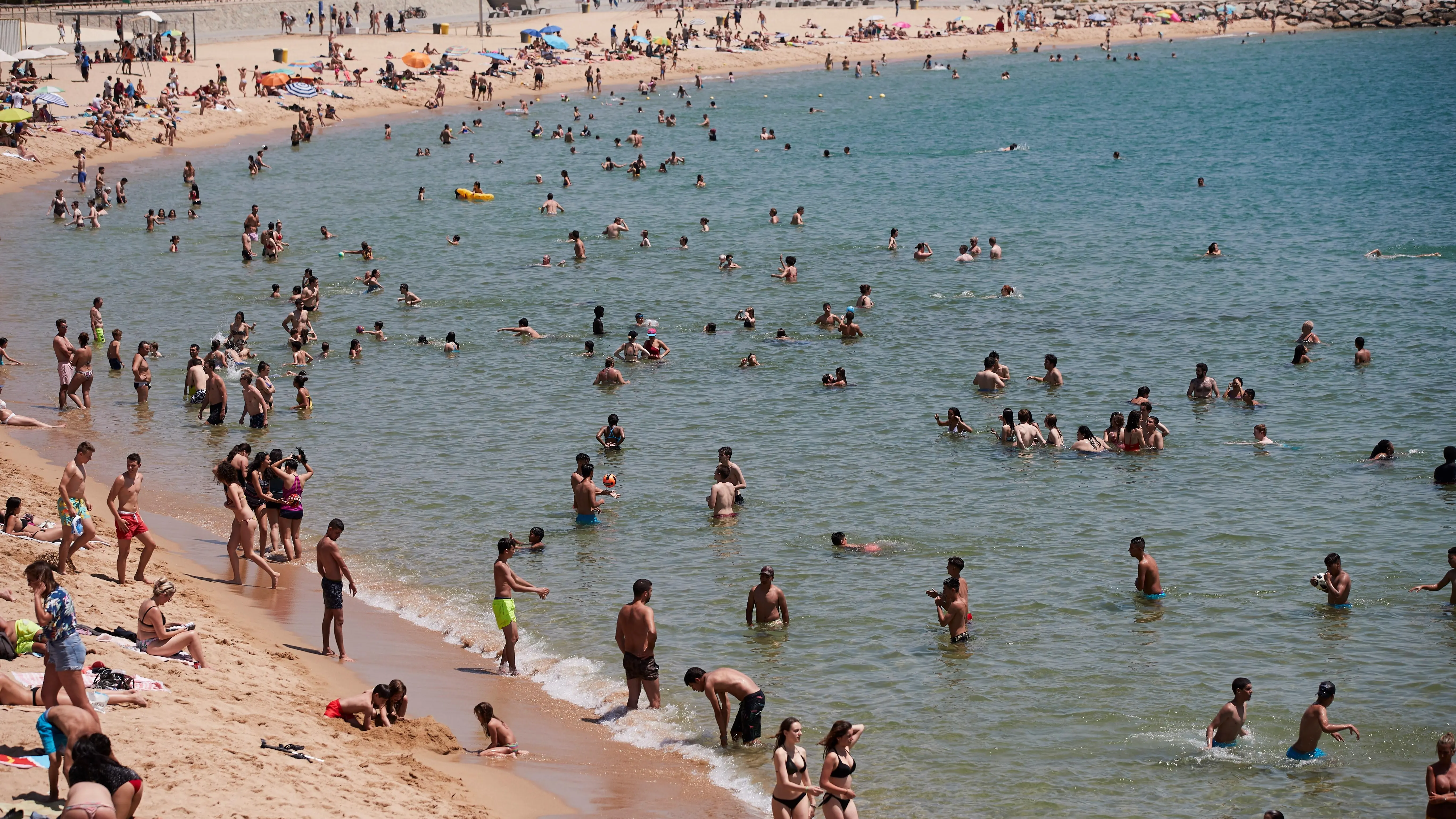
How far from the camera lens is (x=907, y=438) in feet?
81.3

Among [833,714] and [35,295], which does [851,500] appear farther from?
[35,295]

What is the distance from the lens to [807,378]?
28.7 meters

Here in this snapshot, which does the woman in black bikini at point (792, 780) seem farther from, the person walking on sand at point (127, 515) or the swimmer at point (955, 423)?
the swimmer at point (955, 423)

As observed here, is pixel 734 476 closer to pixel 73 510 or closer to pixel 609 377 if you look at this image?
pixel 609 377

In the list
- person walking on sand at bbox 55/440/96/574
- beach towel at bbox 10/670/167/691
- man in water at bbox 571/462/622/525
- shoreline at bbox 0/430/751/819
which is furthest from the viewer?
man in water at bbox 571/462/622/525

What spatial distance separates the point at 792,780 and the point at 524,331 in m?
22.2

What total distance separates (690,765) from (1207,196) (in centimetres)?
4264

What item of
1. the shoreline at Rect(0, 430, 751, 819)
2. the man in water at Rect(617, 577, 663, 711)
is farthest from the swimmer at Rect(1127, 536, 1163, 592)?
the shoreline at Rect(0, 430, 751, 819)

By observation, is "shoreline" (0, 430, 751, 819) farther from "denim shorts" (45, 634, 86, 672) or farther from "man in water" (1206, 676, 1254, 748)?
"man in water" (1206, 676, 1254, 748)

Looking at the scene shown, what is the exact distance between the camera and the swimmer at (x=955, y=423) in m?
24.7

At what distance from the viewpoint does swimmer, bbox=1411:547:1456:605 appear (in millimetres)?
16672

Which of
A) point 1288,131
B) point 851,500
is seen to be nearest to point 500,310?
point 851,500

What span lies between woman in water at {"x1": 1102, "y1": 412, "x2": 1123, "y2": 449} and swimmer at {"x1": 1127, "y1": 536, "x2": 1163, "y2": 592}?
6063mm

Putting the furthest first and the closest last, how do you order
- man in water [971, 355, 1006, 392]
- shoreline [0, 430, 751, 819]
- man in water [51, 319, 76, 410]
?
man in water [971, 355, 1006, 392] → man in water [51, 319, 76, 410] → shoreline [0, 430, 751, 819]
